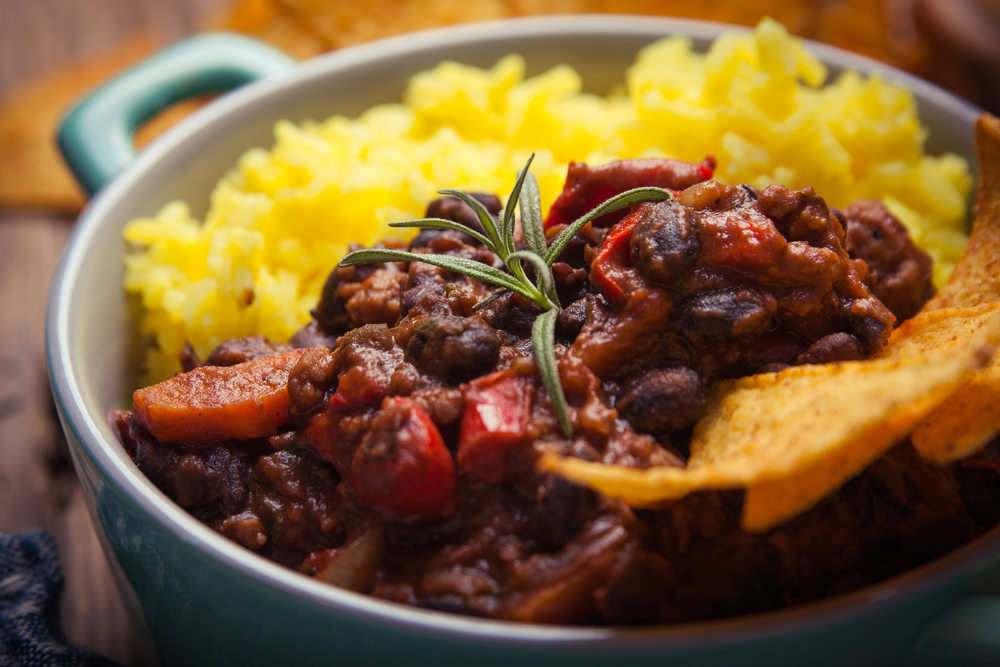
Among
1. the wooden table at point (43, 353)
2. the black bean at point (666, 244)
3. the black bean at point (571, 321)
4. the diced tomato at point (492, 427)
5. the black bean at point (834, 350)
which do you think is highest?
the black bean at point (666, 244)

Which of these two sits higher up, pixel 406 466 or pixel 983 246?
pixel 983 246

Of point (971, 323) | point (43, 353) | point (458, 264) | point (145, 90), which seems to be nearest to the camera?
point (971, 323)

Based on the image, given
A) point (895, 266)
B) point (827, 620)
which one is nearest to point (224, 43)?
point (895, 266)

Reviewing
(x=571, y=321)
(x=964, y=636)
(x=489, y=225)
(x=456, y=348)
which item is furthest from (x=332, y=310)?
(x=964, y=636)

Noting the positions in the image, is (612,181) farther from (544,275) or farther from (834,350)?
(834,350)

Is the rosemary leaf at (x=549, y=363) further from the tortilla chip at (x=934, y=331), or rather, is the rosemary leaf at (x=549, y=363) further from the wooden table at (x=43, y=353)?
the wooden table at (x=43, y=353)

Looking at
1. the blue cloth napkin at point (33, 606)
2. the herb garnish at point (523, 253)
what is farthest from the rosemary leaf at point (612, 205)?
the blue cloth napkin at point (33, 606)
